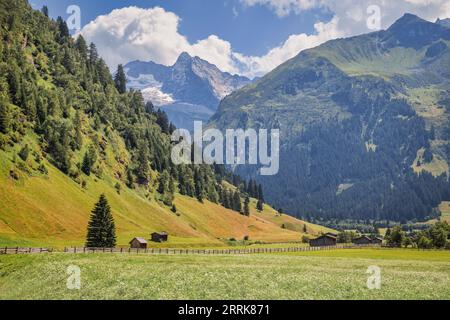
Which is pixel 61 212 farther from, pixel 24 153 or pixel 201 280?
pixel 201 280

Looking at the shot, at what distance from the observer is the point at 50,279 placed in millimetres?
56156

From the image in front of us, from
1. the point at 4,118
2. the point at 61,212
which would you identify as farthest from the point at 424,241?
the point at 4,118

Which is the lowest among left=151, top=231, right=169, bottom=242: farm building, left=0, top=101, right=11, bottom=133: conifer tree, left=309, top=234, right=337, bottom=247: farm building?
left=309, top=234, right=337, bottom=247: farm building

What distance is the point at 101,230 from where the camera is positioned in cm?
10550

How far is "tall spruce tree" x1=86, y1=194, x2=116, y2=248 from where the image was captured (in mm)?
104438
